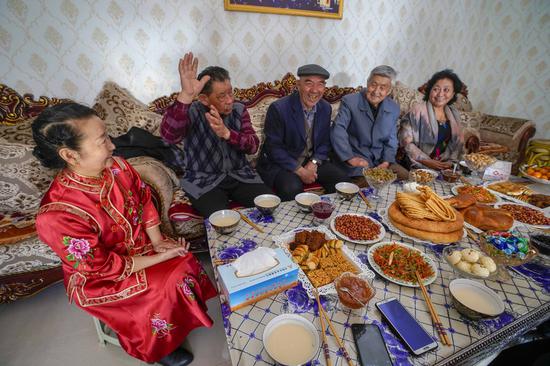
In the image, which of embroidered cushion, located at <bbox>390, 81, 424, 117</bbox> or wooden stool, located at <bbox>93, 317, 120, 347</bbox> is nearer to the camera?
wooden stool, located at <bbox>93, 317, 120, 347</bbox>

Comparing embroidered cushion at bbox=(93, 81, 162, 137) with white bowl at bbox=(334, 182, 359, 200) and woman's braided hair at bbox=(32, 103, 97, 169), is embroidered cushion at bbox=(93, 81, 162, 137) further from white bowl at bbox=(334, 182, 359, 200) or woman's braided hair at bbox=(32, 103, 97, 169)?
white bowl at bbox=(334, 182, 359, 200)

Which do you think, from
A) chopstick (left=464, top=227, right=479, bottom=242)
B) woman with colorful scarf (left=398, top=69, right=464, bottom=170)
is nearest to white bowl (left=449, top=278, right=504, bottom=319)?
chopstick (left=464, top=227, right=479, bottom=242)

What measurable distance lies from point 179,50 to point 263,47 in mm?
928

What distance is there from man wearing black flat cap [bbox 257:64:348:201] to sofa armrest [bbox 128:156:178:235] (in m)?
0.99

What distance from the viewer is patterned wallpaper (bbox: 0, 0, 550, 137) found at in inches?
92.2

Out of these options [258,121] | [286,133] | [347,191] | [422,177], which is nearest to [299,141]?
[286,133]

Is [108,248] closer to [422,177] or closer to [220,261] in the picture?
[220,261]

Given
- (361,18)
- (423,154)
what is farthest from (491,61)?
(423,154)

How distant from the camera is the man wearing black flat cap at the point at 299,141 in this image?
249 cm

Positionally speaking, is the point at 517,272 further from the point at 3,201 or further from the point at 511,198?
the point at 3,201

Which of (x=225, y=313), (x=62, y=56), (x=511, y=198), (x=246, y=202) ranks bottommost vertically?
(x=246, y=202)

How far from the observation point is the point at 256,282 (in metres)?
0.99

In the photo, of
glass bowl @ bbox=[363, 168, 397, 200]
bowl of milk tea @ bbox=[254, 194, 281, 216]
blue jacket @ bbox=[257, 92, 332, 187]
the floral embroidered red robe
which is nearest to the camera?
the floral embroidered red robe

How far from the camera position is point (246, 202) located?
228 cm
